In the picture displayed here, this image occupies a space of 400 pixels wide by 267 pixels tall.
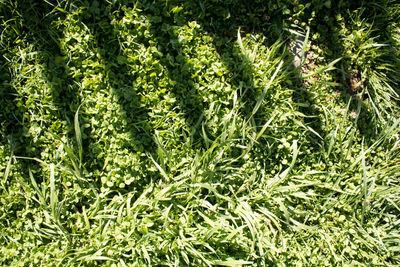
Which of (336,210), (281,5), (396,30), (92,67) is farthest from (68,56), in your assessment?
(396,30)

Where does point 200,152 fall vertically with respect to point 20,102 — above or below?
below

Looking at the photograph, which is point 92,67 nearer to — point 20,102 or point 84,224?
point 20,102

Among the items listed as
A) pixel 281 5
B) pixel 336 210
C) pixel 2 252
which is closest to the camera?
pixel 2 252

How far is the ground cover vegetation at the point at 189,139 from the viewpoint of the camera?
2.12 meters

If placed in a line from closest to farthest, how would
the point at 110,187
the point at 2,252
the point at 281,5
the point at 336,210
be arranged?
1. the point at 2,252
2. the point at 110,187
3. the point at 336,210
4. the point at 281,5

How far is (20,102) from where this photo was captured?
2264mm

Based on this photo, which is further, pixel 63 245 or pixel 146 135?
pixel 146 135

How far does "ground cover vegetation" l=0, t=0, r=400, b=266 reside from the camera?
2121mm

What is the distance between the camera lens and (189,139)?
231 centimetres

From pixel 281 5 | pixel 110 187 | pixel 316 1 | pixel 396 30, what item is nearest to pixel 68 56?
pixel 110 187

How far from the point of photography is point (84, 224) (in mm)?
2166

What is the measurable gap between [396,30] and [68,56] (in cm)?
286

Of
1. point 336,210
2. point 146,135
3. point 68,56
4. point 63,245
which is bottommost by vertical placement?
point 336,210

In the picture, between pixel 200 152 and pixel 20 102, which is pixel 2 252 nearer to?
pixel 20 102
